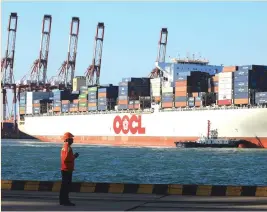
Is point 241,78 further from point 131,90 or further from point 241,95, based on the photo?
point 131,90

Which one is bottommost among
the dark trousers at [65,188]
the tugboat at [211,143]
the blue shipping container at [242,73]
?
the dark trousers at [65,188]

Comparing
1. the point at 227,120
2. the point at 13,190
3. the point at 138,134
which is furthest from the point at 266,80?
the point at 13,190

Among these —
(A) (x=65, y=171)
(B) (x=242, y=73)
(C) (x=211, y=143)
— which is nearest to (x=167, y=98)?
(B) (x=242, y=73)

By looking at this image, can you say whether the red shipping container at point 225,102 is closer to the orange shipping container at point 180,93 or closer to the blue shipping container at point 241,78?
the blue shipping container at point 241,78

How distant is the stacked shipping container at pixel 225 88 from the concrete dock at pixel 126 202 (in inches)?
2124

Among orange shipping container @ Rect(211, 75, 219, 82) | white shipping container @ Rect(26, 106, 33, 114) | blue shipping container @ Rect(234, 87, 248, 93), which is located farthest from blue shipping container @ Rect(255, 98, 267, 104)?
white shipping container @ Rect(26, 106, 33, 114)

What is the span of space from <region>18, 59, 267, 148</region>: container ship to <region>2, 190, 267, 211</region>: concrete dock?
49.8 meters

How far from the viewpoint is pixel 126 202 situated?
11859 mm

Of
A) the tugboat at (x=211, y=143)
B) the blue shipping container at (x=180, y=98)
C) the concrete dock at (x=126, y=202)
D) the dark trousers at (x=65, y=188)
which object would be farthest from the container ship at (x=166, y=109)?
the dark trousers at (x=65, y=188)

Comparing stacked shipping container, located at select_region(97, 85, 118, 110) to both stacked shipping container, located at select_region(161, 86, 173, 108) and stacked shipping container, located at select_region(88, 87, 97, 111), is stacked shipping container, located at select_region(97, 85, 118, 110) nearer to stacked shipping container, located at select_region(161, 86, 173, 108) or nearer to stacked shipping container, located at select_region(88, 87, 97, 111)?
stacked shipping container, located at select_region(88, 87, 97, 111)

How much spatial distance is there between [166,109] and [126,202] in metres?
61.9

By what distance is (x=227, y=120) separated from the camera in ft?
217

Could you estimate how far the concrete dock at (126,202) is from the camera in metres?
11.0

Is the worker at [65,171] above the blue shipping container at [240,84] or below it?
below
